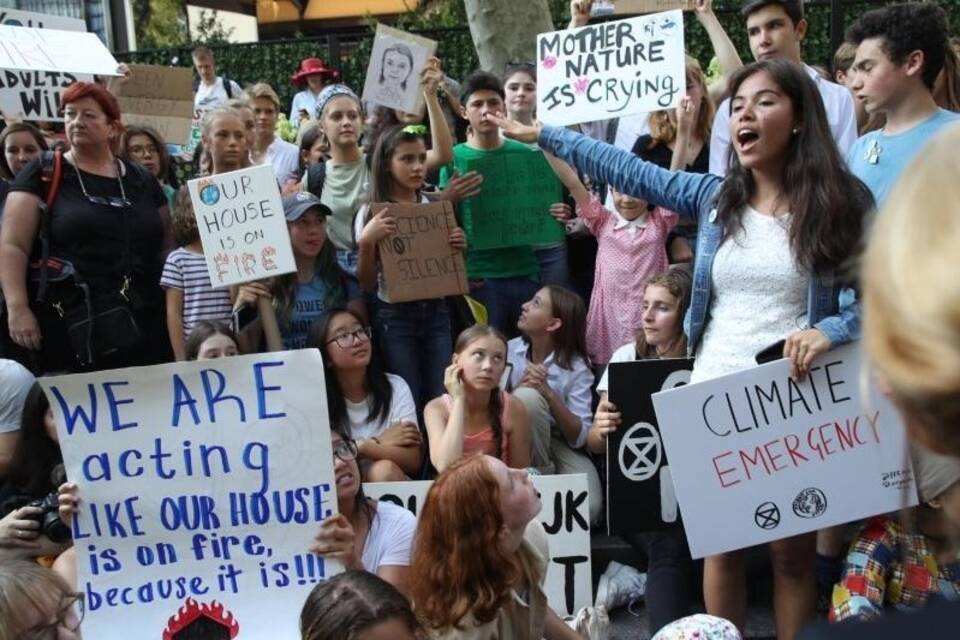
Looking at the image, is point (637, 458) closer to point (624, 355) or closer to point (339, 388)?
point (624, 355)

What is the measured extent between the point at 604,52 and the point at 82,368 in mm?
2412

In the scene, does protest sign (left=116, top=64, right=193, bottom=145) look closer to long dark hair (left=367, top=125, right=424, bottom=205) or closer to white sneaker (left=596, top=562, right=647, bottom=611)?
long dark hair (left=367, top=125, right=424, bottom=205)

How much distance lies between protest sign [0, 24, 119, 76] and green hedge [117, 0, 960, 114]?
4699mm

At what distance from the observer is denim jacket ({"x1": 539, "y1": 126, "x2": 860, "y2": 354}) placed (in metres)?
3.33

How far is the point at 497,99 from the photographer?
5.75 m

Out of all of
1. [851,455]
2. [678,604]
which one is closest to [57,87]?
[678,604]

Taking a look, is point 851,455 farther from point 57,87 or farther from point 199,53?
point 199,53

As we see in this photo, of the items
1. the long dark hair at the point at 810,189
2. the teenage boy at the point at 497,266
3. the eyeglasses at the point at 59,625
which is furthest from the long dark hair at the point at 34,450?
the long dark hair at the point at 810,189

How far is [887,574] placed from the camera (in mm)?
3691

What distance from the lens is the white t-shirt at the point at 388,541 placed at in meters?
3.64

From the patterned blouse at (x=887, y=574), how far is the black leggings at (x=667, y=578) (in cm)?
52

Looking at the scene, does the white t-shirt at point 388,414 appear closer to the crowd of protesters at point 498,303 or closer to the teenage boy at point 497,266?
the crowd of protesters at point 498,303

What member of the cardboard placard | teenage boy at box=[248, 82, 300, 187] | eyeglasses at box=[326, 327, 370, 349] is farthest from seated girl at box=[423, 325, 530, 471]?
the cardboard placard

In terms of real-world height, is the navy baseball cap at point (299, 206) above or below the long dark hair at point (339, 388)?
above
